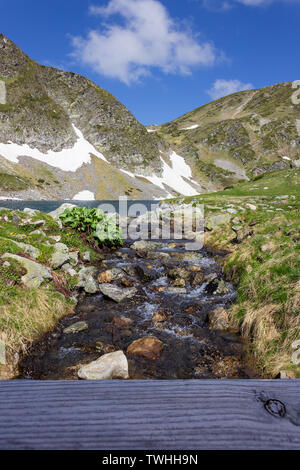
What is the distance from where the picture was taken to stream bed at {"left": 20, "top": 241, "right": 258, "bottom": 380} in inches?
262

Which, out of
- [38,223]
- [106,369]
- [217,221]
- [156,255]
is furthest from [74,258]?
[217,221]

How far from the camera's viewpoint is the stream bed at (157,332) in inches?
262

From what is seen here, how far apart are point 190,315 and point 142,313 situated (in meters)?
1.86

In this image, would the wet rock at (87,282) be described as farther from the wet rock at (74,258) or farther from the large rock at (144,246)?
the large rock at (144,246)

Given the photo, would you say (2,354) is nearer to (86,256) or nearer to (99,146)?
(86,256)

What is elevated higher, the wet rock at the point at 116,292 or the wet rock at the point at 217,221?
the wet rock at the point at 217,221

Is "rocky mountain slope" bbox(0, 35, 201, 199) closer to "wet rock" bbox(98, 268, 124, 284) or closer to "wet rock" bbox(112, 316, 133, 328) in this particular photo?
"wet rock" bbox(98, 268, 124, 284)

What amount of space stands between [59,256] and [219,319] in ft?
25.1

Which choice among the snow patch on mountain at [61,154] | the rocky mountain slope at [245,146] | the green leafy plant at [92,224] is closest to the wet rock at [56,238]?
the green leafy plant at [92,224]

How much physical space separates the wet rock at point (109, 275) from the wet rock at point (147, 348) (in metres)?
4.94

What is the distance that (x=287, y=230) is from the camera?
12148 millimetres
